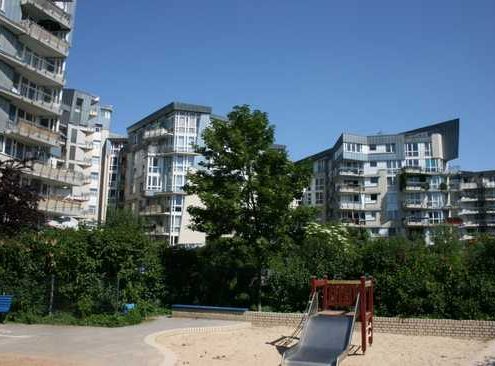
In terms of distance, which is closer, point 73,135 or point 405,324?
point 405,324

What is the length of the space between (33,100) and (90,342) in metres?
31.2

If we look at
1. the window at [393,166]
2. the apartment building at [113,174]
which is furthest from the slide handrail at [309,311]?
the apartment building at [113,174]

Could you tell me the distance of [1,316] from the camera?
57.5 feet

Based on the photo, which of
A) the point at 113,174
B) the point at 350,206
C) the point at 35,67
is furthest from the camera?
the point at 113,174

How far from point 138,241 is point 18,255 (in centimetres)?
440

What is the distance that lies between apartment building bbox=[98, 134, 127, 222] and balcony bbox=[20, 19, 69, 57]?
5297cm

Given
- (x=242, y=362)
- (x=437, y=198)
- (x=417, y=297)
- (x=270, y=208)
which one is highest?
(x=437, y=198)

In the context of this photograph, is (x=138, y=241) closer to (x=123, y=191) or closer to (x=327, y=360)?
(x=327, y=360)

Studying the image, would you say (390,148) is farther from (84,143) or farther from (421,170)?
(84,143)

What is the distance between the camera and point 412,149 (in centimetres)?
8806

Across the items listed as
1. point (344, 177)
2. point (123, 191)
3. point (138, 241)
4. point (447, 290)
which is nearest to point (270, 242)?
point (138, 241)

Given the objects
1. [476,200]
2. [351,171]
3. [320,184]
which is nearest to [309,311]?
[351,171]

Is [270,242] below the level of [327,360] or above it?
above

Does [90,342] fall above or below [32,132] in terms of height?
below
